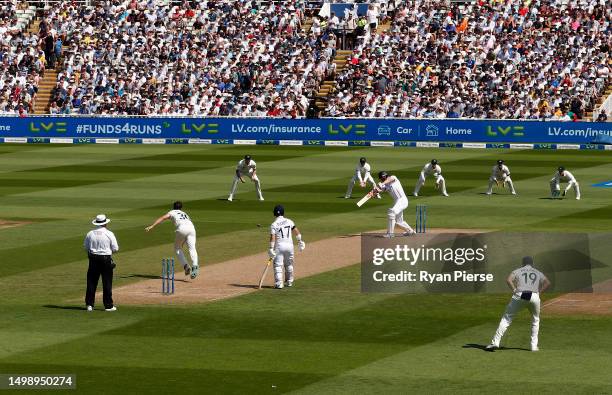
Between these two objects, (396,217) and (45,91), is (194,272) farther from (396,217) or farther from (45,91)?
(45,91)

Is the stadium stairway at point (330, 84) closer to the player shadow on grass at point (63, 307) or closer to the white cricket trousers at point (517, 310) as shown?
the player shadow on grass at point (63, 307)

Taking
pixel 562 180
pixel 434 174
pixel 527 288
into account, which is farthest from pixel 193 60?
pixel 527 288

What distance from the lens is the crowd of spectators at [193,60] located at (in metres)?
69.8

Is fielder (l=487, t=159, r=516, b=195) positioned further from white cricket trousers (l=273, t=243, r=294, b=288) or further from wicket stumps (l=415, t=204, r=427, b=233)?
white cricket trousers (l=273, t=243, r=294, b=288)

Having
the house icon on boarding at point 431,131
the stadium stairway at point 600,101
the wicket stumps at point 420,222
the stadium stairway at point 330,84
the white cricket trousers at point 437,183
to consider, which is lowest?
the wicket stumps at point 420,222

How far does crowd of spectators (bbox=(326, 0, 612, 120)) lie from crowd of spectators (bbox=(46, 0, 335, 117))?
2.98m

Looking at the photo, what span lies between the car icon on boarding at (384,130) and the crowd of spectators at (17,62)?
19.7m

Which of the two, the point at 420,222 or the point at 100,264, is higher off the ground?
the point at 420,222

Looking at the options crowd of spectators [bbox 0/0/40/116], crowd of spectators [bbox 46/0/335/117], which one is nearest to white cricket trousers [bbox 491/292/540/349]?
crowd of spectators [bbox 46/0/335/117]

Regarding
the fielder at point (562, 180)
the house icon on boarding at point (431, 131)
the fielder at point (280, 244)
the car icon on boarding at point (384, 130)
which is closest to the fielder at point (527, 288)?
the fielder at point (280, 244)

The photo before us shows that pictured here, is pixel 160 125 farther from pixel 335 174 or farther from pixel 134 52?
pixel 335 174

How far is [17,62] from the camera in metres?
75.5

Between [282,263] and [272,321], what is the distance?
3.29m

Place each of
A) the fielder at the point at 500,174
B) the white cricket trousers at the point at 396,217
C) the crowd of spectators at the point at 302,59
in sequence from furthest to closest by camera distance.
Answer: the crowd of spectators at the point at 302,59
the fielder at the point at 500,174
the white cricket trousers at the point at 396,217
